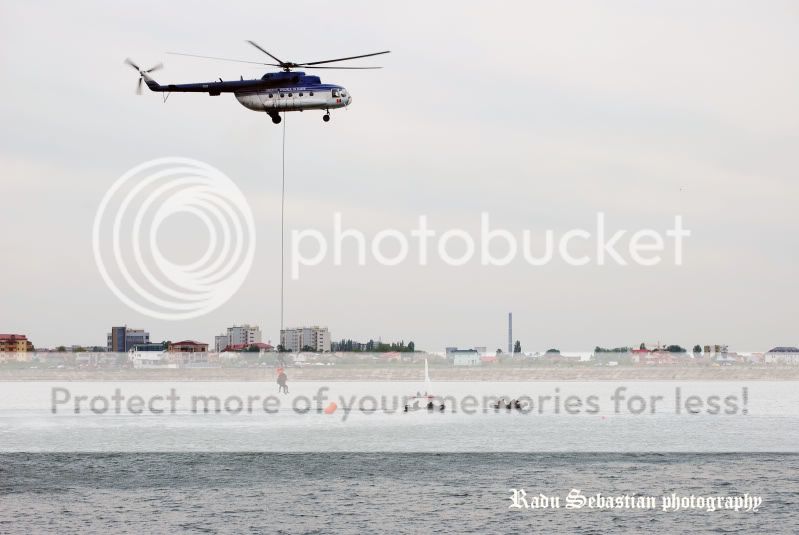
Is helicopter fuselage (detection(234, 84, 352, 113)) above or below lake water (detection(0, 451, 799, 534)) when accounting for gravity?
above

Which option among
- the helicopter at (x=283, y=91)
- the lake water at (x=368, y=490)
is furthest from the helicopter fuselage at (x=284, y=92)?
the lake water at (x=368, y=490)

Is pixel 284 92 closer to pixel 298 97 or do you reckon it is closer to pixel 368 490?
pixel 298 97

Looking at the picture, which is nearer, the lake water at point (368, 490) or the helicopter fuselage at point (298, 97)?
the lake water at point (368, 490)

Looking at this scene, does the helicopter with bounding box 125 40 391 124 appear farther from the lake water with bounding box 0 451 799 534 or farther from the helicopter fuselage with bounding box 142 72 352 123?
the lake water with bounding box 0 451 799 534

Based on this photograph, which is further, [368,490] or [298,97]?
[298,97]

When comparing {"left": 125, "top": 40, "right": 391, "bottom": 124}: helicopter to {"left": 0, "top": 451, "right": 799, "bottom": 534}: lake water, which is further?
{"left": 125, "top": 40, "right": 391, "bottom": 124}: helicopter

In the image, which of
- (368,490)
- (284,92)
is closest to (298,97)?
(284,92)

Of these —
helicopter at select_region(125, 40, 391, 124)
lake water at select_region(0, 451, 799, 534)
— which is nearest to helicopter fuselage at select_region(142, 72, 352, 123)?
helicopter at select_region(125, 40, 391, 124)

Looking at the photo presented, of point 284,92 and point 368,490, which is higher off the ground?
point 284,92

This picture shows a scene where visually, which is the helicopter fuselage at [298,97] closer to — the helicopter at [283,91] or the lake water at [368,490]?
the helicopter at [283,91]

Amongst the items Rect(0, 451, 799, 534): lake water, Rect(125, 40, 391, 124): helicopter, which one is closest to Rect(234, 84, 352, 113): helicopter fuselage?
Rect(125, 40, 391, 124): helicopter

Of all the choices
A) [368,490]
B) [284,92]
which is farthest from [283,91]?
[368,490]

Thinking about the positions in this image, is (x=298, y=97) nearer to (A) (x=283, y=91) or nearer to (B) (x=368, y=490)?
(A) (x=283, y=91)

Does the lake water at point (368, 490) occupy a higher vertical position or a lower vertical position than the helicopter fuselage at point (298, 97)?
lower
